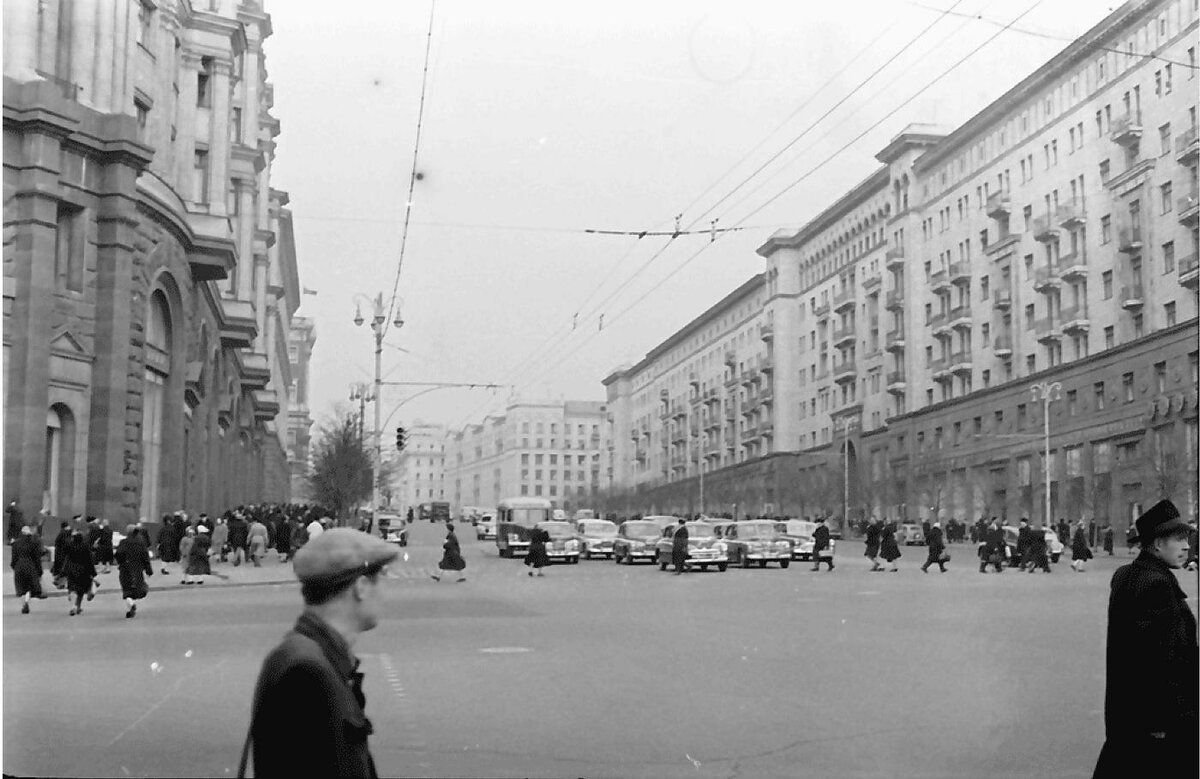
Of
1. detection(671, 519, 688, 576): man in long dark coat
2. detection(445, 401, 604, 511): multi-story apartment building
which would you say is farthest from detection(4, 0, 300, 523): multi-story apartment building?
detection(671, 519, 688, 576): man in long dark coat

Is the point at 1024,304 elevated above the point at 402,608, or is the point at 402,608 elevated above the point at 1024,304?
the point at 1024,304

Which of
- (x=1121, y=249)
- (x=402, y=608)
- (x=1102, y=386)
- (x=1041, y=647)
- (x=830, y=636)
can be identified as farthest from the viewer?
(x=402, y=608)

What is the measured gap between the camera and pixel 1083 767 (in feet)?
29.6

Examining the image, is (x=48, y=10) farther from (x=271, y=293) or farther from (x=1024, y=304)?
(x=271, y=293)

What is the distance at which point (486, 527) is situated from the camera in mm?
77875

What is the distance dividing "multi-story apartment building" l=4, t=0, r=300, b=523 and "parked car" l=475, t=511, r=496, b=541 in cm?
2021

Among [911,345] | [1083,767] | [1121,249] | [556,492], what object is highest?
[1121,249]

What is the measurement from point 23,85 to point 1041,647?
13775 millimetres

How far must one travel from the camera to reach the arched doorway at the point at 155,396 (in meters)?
37.2

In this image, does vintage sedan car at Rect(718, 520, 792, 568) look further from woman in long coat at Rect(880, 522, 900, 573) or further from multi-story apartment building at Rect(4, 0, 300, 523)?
multi-story apartment building at Rect(4, 0, 300, 523)

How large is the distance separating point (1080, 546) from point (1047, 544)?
2488 millimetres

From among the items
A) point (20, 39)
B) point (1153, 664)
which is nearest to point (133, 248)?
point (20, 39)

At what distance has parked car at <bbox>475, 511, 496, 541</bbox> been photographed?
76.8 meters

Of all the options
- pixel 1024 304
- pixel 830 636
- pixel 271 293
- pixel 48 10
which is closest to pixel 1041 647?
pixel 830 636
